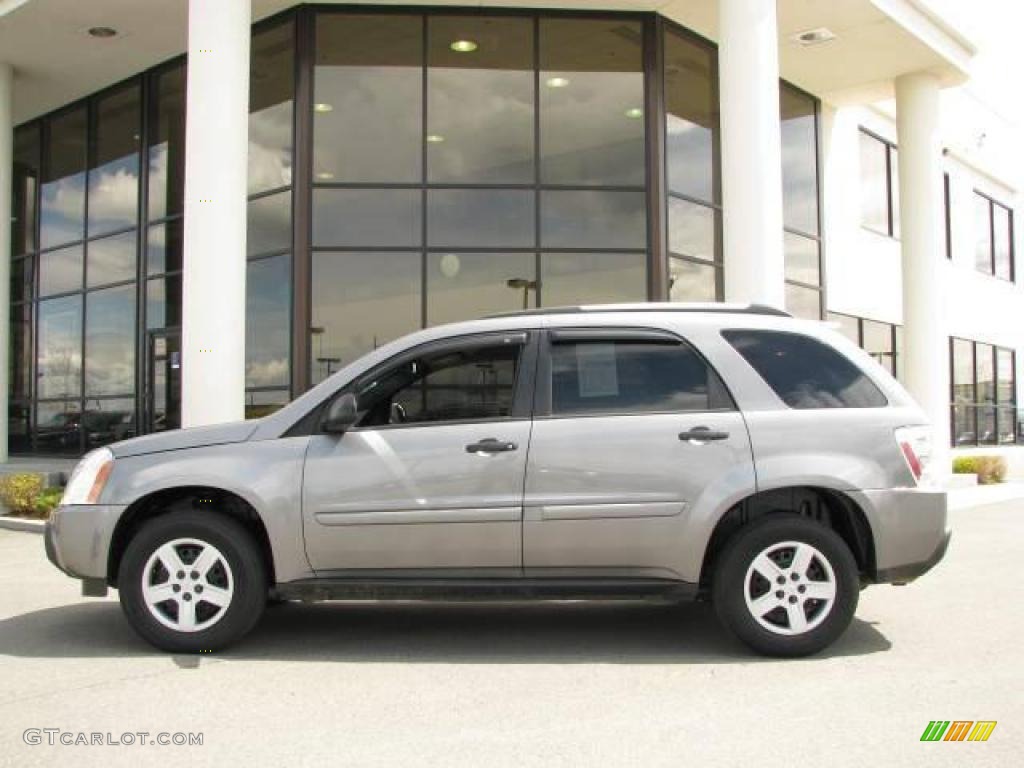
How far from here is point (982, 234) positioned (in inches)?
1031

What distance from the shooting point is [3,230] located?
53.5 ft

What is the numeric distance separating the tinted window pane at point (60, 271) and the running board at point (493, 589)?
14060 millimetres

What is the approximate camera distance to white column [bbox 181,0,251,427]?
11.2 m

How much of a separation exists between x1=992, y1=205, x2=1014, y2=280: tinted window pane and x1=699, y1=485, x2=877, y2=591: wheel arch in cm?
2441

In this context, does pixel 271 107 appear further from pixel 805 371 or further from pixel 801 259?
pixel 805 371

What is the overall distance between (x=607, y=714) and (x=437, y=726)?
75 centimetres

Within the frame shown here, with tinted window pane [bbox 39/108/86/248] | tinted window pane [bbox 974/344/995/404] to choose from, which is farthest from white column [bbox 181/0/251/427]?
tinted window pane [bbox 974/344/995/404]

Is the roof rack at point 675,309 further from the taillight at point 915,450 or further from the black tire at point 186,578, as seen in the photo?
the black tire at point 186,578

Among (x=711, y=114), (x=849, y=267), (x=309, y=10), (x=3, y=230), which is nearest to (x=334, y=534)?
(x=309, y=10)

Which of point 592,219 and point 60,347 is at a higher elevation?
point 592,219

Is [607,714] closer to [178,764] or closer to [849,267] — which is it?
[178,764]

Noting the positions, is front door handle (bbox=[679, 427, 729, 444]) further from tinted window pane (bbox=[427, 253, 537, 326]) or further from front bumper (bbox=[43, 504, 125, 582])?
tinted window pane (bbox=[427, 253, 537, 326])

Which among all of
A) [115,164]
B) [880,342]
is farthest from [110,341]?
[880,342]

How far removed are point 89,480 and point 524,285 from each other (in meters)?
8.86
